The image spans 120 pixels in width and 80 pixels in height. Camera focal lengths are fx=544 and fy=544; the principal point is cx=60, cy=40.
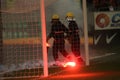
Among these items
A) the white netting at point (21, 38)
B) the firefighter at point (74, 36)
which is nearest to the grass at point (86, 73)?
the white netting at point (21, 38)

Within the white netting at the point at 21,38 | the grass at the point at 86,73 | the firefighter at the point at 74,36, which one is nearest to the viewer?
the grass at the point at 86,73

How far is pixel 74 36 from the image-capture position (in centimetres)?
1827

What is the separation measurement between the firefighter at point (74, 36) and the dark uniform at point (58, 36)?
0.80ft

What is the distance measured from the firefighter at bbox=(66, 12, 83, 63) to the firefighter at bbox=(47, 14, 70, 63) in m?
0.22

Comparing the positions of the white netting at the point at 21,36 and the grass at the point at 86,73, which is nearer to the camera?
the grass at the point at 86,73

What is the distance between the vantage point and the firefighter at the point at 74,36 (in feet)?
59.7

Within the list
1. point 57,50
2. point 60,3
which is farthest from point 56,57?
point 60,3

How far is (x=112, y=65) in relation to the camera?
56.0 feet

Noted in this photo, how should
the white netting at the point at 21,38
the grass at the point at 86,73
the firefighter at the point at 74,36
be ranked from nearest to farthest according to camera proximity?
the grass at the point at 86,73, the white netting at the point at 21,38, the firefighter at the point at 74,36

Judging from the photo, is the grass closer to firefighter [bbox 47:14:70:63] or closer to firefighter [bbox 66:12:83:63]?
firefighter [bbox 47:14:70:63]

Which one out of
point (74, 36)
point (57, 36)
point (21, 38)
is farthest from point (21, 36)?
point (74, 36)

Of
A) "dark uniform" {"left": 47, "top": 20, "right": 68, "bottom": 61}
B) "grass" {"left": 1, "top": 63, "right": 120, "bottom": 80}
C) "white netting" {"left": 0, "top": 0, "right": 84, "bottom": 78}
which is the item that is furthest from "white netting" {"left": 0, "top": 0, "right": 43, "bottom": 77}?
"dark uniform" {"left": 47, "top": 20, "right": 68, "bottom": 61}

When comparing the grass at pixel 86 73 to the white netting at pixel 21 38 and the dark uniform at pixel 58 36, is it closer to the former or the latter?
the white netting at pixel 21 38

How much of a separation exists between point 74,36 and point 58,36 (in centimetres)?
55
